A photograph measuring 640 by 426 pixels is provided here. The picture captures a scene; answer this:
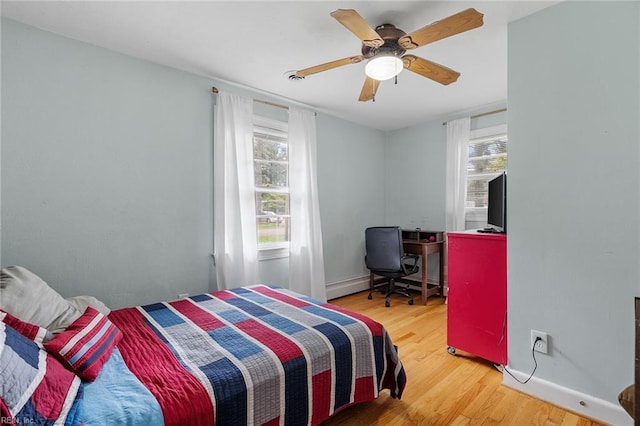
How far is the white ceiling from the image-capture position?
6.27 ft

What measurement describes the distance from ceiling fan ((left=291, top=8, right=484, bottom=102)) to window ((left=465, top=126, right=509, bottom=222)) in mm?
1862

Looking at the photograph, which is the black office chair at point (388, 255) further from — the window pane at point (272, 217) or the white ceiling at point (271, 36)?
the white ceiling at point (271, 36)

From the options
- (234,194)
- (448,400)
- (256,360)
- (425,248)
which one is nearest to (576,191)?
(448,400)

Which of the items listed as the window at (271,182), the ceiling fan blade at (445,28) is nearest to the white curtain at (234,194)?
the window at (271,182)

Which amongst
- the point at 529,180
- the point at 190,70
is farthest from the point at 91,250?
the point at 529,180

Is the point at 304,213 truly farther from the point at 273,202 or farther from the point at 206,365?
the point at 206,365

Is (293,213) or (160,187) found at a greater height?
(160,187)

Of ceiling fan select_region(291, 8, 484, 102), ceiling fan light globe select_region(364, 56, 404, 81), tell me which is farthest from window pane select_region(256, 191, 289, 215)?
ceiling fan light globe select_region(364, 56, 404, 81)

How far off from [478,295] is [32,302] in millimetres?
2806

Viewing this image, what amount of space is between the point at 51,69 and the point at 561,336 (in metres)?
3.88

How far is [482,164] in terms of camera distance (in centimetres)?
389

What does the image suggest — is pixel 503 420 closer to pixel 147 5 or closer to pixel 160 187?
pixel 160 187

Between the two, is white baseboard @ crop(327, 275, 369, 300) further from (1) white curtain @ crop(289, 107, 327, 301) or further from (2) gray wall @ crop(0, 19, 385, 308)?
(2) gray wall @ crop(0, 19, 385, 308)

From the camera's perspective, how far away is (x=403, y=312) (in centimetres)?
356
